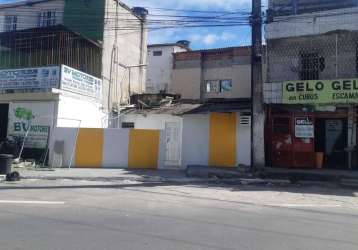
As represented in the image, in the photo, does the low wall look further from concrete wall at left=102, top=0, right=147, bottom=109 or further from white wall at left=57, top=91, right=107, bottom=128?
concrete wall at left=102, top=0, right=147, bottom=109

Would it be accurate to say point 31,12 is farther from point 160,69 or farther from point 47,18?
point 160,69

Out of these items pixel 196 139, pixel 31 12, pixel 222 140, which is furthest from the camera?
pixel 31 12

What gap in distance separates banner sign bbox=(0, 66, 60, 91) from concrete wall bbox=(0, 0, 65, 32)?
6.16 m

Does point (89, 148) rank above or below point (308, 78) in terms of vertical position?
below

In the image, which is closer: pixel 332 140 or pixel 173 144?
pixel 332 140

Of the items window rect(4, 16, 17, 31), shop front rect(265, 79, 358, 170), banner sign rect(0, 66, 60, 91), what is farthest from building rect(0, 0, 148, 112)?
shop front rect(265, 79, 358, 170)

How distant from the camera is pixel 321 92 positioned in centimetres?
1923

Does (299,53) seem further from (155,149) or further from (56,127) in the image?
(56,127)

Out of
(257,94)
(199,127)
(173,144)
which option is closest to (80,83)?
(173,144)

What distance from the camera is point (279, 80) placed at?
2183cm

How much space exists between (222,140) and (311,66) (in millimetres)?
5533

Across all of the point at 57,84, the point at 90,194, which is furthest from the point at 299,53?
the point at 90,194

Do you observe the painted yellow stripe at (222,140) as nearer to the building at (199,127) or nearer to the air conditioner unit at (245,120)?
the building at (199,127)

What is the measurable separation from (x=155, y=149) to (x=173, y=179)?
4135 millimetres
